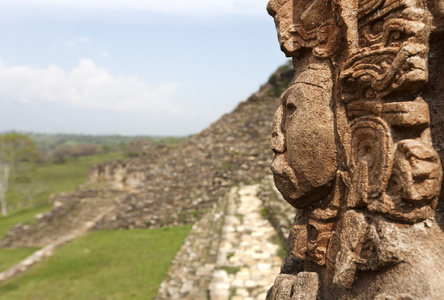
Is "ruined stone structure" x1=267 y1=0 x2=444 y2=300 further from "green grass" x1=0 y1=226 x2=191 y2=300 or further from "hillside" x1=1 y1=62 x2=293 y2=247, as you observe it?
"hillside" x1=1 y1=62 x2=293 y2=247

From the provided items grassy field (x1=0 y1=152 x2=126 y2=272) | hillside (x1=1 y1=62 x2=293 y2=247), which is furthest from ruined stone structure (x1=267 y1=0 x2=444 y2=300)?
grassy field (x1=0 y1=152 x2=126 y2=272)

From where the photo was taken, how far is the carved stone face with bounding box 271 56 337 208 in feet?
5.67

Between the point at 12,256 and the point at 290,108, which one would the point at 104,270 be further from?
the point at 290,108

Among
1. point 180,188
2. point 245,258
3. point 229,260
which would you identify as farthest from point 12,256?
point 245,258

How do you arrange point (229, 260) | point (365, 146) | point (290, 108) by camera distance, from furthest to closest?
point (229, 260)
point (290, 108)
point (365, 146)

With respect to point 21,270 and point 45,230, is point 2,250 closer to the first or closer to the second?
point 45,230

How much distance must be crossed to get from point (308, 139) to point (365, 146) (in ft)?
1.01

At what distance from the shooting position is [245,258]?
5.59 m

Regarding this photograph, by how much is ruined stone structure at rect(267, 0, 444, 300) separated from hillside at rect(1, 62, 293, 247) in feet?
28.1

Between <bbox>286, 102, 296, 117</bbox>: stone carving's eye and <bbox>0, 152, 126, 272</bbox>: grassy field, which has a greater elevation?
<bbox>286, 102, 296, 117</bbox>: stone carving's eye

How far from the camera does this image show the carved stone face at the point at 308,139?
1729 millimetres

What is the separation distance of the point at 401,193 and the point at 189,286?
185 inches

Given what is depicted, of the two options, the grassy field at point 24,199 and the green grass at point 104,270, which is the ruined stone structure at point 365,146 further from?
the grassy field at point 24,199

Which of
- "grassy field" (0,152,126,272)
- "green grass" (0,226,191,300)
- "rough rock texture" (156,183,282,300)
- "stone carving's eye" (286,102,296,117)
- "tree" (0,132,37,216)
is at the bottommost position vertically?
"grassy field" (0,152,126,272)
